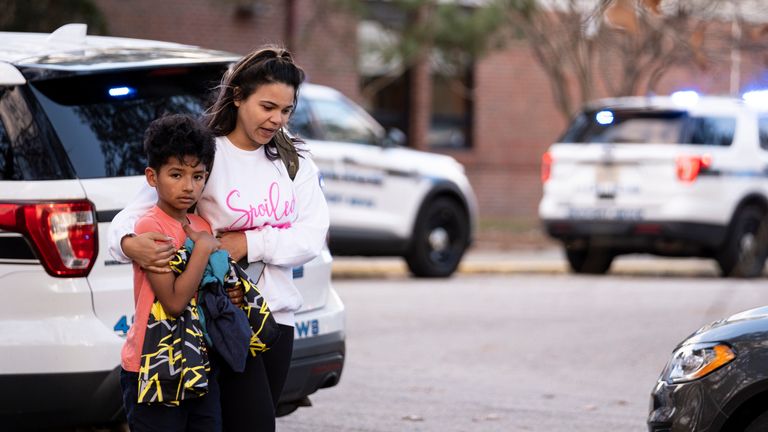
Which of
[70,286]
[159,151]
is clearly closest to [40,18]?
[70,286]

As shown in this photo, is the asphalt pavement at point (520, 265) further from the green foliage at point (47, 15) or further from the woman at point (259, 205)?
the woman at point (259, 205)

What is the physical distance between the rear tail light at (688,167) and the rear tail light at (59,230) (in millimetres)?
10340

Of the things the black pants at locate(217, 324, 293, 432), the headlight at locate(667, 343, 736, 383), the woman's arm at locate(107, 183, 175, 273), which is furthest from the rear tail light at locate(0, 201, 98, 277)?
the headlight at locate(667, 343, 736, 383)

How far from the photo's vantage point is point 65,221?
17.8 ft

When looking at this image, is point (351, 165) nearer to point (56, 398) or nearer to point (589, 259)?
point (589, 259)

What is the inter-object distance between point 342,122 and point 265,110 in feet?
30.8

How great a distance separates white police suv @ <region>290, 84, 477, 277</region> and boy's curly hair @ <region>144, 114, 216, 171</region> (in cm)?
881

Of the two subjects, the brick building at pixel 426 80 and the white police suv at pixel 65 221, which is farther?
the brick building at pixel 426 80

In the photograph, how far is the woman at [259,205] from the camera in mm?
4375

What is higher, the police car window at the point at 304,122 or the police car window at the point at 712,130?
the police car window at the point at 304,122

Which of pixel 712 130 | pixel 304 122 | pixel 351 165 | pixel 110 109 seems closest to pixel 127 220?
pixel 110 109

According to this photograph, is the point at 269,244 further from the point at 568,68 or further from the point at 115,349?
the point at 568,68

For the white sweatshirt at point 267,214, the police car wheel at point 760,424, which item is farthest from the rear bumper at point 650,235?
the white sweatshirt at point 267,214

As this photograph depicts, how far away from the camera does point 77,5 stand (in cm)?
1947
